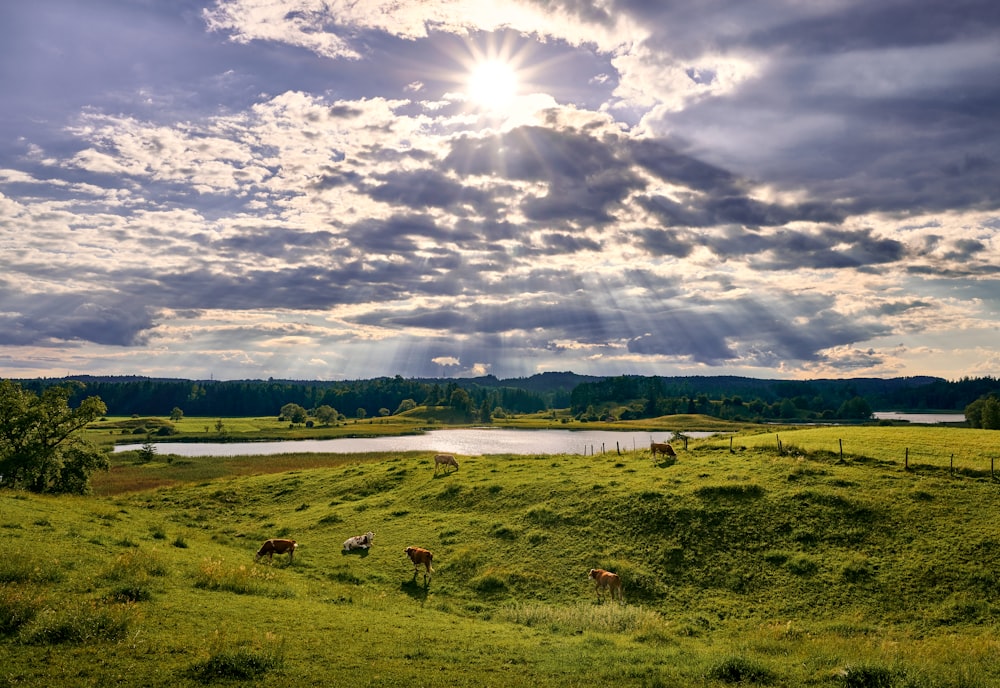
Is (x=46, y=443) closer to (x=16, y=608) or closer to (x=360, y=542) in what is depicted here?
(x=360, y=542)

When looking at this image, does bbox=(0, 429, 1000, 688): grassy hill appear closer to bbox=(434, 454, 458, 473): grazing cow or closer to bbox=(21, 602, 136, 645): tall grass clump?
bbox=(21, 602, 136, 645): tall grass clump

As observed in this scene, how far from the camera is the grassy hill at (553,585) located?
14117 mm

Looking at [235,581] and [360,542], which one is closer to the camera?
[235,581]

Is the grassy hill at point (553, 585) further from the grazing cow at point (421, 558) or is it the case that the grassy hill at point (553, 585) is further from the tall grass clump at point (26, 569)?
the grazing cow at point (421, 558)

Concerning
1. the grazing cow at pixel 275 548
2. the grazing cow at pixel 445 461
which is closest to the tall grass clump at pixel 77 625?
the grazing cow at pixel 275 548

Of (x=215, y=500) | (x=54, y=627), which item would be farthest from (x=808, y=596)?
(x=215, y=500)

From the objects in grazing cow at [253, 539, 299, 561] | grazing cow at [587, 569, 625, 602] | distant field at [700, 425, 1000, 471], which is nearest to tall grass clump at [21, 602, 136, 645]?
grazing cow at [253, 539, 299, 561]

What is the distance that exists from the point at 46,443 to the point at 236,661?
158ft

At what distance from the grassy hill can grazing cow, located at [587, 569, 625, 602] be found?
2.56 ft

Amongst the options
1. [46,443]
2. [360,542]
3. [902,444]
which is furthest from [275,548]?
[902,444]

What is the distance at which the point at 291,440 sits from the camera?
482 ft

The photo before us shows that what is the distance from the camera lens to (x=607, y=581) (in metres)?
24.4

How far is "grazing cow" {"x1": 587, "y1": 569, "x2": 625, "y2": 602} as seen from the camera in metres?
24.2

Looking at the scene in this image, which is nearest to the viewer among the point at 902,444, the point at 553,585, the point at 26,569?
the point at 26,569
